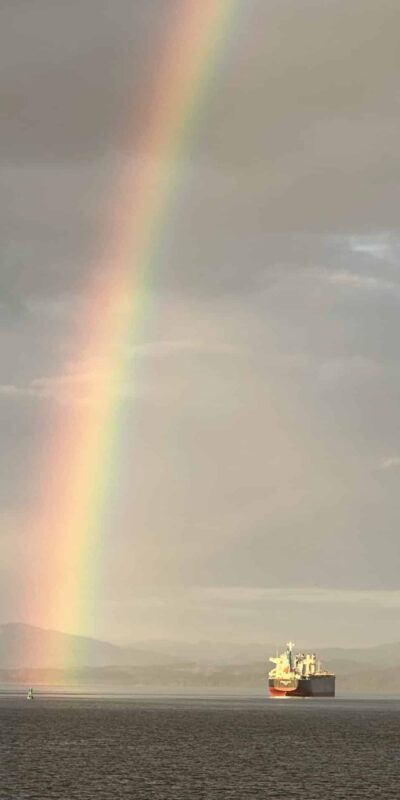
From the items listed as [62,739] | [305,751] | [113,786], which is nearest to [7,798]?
[113,786]

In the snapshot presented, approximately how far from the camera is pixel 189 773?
381 ft

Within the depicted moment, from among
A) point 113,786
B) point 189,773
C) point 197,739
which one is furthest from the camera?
point 197,739

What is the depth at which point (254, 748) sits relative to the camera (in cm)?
15712

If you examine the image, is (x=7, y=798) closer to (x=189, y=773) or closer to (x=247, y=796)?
(x=247, y=796)

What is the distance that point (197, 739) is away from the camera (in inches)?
7008

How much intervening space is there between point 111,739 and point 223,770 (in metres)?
55.1

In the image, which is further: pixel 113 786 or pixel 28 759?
pixel 28 759

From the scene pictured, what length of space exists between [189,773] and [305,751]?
40751mm

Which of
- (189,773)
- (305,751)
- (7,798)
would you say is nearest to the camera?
(7,798)

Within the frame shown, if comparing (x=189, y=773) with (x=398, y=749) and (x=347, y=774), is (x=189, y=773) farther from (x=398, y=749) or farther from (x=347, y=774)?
(x=398, y=749)

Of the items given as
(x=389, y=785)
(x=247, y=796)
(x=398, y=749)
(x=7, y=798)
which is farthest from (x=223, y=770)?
(x=398, y=749)

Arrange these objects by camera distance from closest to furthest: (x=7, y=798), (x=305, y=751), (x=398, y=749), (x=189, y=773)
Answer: (x=7, y=798), (x=189, y=773), (x=305, y=751), (x=398, y=749)

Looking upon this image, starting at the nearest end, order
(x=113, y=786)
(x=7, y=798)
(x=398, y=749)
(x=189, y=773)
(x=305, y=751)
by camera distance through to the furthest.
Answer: (x=7, y=798) → (x=113, y=786) → (x=189, y=773) → (x=305, y=751) → (x=398, y=749)

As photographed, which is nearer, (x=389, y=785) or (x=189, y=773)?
→ (x=389, y=785)
